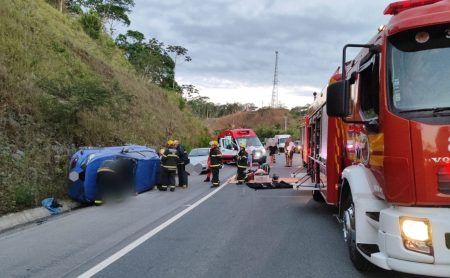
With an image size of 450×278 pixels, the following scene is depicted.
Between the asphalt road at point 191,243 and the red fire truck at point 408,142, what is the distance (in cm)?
119

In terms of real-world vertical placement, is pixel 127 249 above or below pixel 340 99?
below

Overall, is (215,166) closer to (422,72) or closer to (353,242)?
(353,242)

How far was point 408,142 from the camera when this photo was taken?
4.48m

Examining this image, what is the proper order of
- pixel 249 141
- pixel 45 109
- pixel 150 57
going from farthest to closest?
pixel 150 57
pixel 249 141
pixel 45 109

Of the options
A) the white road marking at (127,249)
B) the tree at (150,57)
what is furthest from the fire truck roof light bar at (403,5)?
the tree at (150,57)

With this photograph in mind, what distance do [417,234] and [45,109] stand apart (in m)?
15.0

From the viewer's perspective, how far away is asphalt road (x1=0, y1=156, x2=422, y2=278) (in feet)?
20.0

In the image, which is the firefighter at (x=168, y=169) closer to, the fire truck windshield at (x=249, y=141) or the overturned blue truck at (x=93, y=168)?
the overturned blue truck at (x=93, y=168)

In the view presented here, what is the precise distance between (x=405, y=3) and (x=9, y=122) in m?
12.5

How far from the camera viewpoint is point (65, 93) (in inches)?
694

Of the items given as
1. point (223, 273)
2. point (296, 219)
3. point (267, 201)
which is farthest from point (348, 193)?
point (267, 201)

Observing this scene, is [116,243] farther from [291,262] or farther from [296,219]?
[296,219]

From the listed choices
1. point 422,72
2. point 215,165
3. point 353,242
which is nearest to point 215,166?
point 215,165

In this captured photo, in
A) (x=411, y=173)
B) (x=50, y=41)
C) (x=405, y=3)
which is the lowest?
(x=411, y=173)
